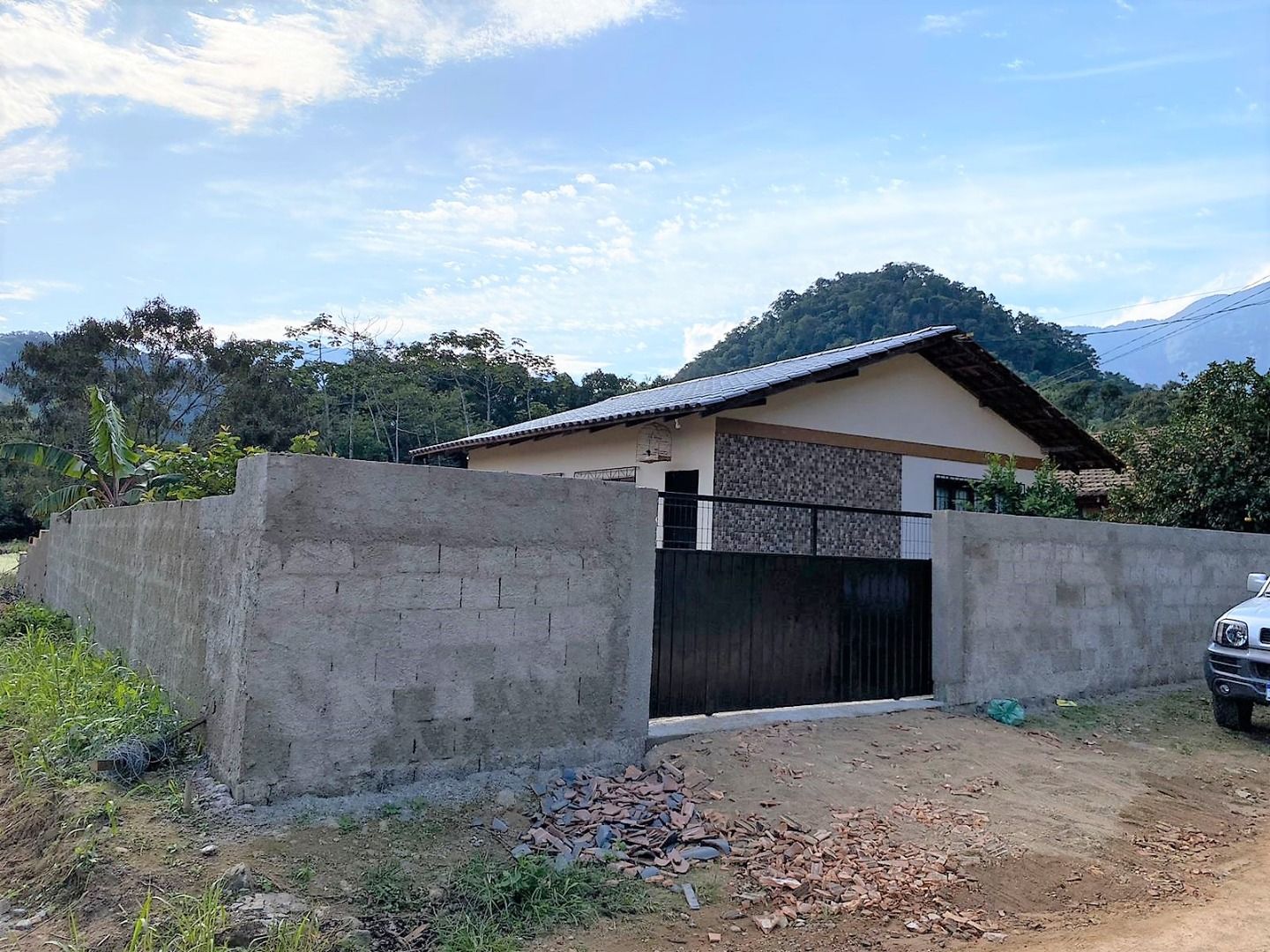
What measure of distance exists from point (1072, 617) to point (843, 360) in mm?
5105

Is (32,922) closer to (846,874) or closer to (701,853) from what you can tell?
(701,853)

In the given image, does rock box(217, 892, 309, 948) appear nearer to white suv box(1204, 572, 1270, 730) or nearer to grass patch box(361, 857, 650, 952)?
grass patch box(361, 857, 650, 952)

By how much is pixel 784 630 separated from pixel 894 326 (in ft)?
136

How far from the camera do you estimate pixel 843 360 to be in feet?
43.3

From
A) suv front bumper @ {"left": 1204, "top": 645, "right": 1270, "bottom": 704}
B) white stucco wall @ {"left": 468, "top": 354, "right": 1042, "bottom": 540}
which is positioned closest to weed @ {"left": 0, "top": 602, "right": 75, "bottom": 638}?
white stucco wall @ {"left": 468, "top": 354, "right": 1042, "bottom": 540}

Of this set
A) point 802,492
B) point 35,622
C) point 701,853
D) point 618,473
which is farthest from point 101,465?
point 701,853

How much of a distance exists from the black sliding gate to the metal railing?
1514mm

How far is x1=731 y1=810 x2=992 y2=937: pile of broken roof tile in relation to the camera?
4648 millimetres

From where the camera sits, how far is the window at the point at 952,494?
15820mm

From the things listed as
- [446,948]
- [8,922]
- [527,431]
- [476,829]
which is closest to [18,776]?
[8,922]

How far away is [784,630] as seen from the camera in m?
7.77

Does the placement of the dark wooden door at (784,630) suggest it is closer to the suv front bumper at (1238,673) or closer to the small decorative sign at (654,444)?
the suv front bumper at (1238,673)

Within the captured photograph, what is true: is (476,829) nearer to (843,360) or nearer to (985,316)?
(843,360)

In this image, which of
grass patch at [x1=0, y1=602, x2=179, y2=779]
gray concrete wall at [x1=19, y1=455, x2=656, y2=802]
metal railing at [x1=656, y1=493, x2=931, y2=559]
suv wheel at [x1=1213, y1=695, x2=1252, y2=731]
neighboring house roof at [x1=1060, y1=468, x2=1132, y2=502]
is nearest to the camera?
gray concrete wall at [x1=19, y1=455, x2=656, y2=802]
